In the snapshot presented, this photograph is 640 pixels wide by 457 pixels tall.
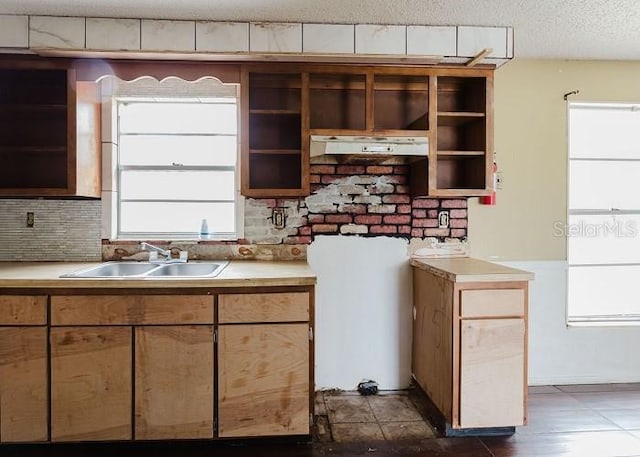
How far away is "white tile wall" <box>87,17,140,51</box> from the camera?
2.56 meters

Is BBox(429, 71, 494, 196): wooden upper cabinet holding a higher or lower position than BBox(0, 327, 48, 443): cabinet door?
higher

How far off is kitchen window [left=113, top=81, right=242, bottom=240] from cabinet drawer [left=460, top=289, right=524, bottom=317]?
1584 millimetres

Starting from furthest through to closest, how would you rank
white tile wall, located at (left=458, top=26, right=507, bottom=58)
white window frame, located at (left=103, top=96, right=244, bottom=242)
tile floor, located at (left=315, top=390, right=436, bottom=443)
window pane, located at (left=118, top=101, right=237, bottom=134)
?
window pane, located at (left=118, top=101, right=237, bottom=134)
white window frame, located at (left=103, top=96, right=244, bottom=242)
white tile wall, located at (left=458, top=26, right=507, bottom=58)
tile floor, located at (left=315, top=390, right=436, bottom=443)

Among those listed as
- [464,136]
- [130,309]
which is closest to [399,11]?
[464,136]

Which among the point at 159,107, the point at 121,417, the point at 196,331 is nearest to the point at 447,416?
the point at 196,331

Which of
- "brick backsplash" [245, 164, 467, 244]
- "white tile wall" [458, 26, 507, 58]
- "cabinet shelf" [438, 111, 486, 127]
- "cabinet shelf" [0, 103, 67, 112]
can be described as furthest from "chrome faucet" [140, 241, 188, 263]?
"white tile wall" [458, 26, 507, 58]

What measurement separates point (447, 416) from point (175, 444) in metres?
1.42

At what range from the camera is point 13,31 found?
2.52 m

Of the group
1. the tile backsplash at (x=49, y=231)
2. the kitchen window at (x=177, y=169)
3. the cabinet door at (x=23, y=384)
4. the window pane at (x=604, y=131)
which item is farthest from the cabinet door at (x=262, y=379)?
the window pane at (x=604, y=131)

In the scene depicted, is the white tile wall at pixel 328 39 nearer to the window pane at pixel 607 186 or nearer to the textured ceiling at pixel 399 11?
the textured ceiling at pixel 399 11

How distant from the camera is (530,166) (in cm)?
319

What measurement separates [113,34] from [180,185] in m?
1.00

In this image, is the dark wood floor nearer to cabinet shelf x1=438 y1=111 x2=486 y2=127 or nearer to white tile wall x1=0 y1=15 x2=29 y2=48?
cabinet shelf x1=438 y1=111 x2=486 y2=127

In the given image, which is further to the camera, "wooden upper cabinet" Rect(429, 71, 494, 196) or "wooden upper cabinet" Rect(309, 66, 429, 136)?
"wooden upper cabinet" Rect(309, 66, 429, 136)
